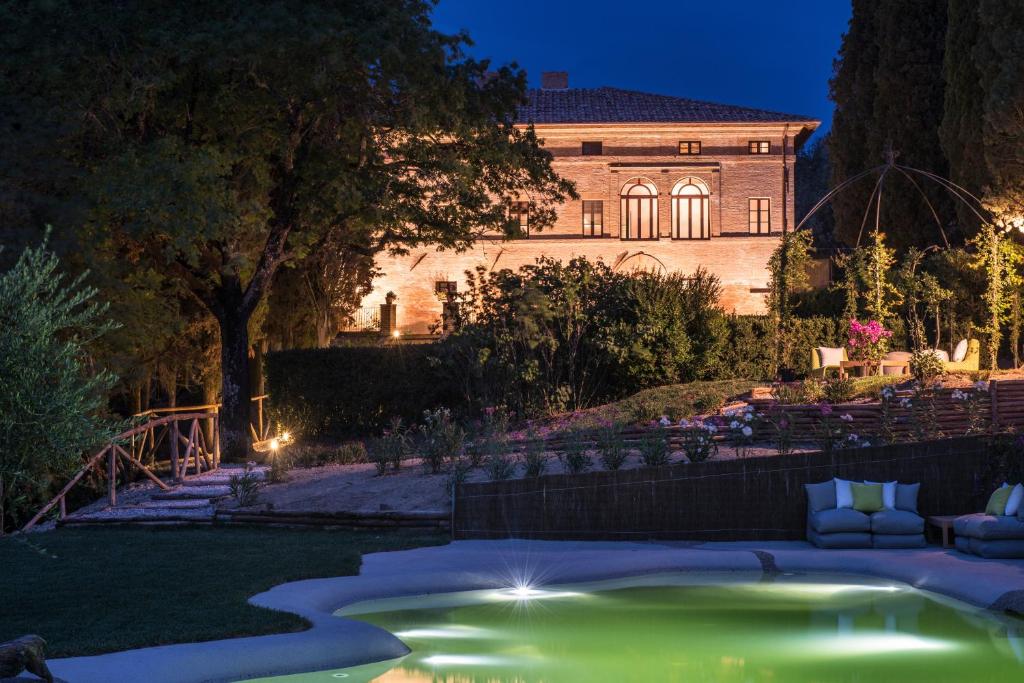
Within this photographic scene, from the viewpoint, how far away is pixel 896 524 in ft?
43.6

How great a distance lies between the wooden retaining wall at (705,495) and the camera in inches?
554

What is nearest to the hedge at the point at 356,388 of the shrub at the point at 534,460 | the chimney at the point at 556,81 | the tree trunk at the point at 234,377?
the tree trunk at the point at 234,377

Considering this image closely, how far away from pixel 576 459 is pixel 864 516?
378 centimetres

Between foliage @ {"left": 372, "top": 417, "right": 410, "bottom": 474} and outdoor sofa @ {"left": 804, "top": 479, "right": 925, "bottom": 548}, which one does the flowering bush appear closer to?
outdoor sofa @ {"left": 804, "top": 479, "right": 925, "bottom": 548}

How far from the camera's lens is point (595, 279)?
24.2 meters

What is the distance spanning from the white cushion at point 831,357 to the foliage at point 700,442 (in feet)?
24.5

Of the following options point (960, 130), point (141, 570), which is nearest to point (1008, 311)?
point (960, 130)

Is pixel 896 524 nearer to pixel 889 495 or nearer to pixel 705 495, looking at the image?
pixel 889 495

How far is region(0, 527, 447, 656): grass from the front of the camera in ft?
29.1

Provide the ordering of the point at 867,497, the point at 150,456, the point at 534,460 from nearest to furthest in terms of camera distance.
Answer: the point at 867,497, the point at 534,460, the point at 150,456

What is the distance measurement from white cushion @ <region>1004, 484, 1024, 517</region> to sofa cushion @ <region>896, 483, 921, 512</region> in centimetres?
132

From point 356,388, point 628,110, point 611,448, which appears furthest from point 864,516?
point 628,110

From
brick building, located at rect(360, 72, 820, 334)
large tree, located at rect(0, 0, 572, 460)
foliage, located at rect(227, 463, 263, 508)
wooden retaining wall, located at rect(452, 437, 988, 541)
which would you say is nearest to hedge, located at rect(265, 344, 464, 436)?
large tree, located at rect(0, 0, 572, 460)

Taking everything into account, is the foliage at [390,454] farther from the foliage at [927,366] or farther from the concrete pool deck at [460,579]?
the foliage at [927,366]
